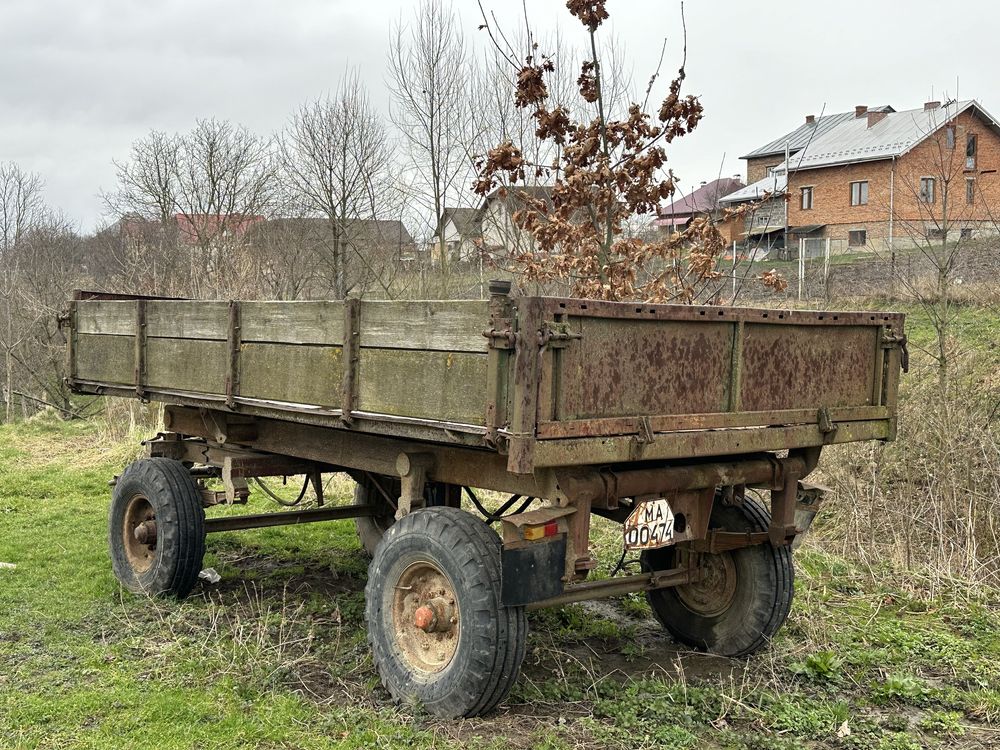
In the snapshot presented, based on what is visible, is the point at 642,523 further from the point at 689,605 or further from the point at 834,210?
the point at 834,210

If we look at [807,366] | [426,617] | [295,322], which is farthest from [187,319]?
[807,366]

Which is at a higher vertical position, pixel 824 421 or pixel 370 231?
pixel 370 231

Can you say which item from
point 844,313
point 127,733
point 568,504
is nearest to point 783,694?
point 568,504

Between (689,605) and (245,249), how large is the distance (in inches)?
661

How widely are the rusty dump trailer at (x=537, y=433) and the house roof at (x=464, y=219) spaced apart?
7.77 metres

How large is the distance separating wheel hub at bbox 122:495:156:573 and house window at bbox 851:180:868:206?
35.3 meters

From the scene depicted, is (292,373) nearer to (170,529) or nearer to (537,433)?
(170,529)

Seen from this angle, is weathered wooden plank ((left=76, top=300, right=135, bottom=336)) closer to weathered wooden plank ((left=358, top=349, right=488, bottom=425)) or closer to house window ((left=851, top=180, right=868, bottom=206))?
weathered wooden plank ((left=358, top=349, right=488, bottom=425))

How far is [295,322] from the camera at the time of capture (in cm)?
462

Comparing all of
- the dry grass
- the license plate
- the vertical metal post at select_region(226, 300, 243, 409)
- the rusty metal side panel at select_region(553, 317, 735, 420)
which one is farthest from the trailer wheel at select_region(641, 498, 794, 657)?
the vertical metal post at select_region(226, 300, 243, 409)

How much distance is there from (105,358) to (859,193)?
3615 centimetres

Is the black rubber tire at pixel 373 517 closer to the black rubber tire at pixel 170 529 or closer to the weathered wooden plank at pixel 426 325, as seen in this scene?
the black rubber tire at pixel 170 529

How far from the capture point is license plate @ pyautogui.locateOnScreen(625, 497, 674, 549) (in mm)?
3887

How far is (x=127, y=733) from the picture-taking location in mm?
3758
